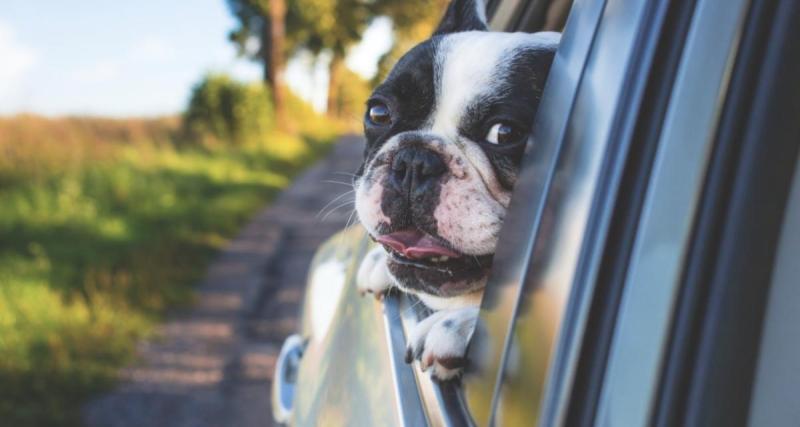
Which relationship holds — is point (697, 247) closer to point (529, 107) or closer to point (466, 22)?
point (529, 107)

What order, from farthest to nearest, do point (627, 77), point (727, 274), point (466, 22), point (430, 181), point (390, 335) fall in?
point (466, 22) → point (390, 335) → point (430, 181) → point (627, 77) → point (727, 274)

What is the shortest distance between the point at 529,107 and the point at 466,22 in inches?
28.2

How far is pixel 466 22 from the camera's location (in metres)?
2.21

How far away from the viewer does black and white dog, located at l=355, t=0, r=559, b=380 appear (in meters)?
1.50

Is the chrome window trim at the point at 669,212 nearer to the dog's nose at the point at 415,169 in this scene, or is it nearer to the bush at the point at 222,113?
the dog's nose at the point at 415,169

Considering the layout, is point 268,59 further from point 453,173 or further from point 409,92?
point 453,173

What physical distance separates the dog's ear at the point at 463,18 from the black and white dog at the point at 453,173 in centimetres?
36

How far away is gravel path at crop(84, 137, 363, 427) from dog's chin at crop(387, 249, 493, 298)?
2.08 meters

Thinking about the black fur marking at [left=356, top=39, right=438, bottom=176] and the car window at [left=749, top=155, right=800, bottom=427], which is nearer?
the car window at [left=749, top=155, right=800, bottom=427]

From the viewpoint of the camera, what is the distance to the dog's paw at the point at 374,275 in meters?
1.88

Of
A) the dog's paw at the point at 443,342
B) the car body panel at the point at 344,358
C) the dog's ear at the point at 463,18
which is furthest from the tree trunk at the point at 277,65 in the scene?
the dog's paw at the point at 443,342

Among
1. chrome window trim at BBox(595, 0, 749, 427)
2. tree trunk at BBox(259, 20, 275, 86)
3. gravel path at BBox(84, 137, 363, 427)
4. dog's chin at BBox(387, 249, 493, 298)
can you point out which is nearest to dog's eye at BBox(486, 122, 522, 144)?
dog's chin at BBox(387, 249, 493, 298)

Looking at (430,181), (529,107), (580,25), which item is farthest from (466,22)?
(580,25)

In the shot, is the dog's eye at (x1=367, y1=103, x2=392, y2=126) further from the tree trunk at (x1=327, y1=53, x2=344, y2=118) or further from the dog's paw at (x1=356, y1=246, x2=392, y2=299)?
the tree trunk at (x1=327, y1=53, x2=344, y2=118)
